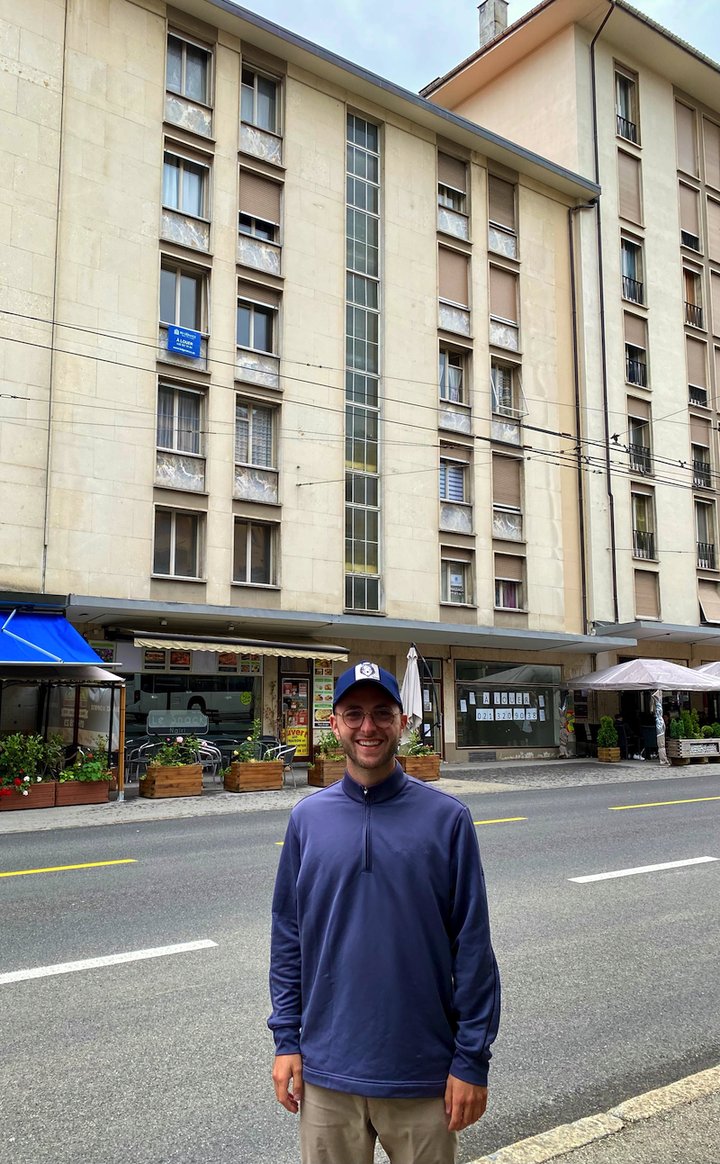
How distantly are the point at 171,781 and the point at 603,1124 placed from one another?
14566 mm

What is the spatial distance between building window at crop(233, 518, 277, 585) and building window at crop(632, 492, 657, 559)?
13.8m

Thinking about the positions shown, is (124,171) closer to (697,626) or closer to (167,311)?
(167,311)

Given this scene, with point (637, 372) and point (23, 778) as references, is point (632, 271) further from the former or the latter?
point (23, 778)

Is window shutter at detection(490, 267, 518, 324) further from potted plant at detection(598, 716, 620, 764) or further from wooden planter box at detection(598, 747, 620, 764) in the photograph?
wooden planter box at detection(598, 747, 620, 764)

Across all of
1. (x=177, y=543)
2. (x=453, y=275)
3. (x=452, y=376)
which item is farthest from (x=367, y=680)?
(x=453, y=275)

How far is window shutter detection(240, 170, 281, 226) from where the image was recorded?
23641 mm

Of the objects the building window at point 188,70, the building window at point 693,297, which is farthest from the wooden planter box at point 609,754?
the building window at point 188,70

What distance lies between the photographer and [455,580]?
87.2 ft

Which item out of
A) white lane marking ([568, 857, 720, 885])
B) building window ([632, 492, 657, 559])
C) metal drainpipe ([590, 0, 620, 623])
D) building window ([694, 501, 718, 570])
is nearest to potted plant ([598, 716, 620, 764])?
metal drainpipe ([590, 0, 620, 623])

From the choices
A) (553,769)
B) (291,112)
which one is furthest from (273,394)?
(553,769)

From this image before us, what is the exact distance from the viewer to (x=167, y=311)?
22.2 m

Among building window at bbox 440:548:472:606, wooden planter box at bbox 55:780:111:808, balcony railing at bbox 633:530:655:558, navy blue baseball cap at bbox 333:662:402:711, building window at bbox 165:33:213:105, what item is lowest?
wooden planter box at bbox 55:780:111:808

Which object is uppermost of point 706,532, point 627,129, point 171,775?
point 627,129

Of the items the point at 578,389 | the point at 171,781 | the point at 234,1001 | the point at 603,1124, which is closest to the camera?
the point at 603,1124
